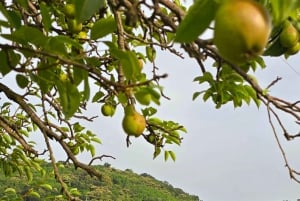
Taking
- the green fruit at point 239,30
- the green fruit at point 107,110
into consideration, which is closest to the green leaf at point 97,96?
the green fruit at point 107,110

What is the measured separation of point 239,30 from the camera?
981 mm

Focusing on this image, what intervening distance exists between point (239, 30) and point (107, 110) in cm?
199

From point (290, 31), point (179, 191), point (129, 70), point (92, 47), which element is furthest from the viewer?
point (179, 191)

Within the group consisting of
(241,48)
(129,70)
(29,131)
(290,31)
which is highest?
(29,131)

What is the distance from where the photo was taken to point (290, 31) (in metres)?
1.77

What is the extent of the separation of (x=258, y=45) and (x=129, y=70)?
626mm

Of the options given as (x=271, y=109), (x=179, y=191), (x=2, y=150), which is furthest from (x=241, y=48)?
(x=179, y=191)

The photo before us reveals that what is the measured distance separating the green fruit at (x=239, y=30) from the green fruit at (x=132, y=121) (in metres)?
0.82

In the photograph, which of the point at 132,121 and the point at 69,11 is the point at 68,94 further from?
the point at 69,11

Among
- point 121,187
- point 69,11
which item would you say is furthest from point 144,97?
point 121,187

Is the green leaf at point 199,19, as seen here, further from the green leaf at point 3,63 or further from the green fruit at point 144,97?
the green leaf at point 3,63

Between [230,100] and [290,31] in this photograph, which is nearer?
[290,31]

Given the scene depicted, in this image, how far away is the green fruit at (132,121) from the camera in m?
1.82

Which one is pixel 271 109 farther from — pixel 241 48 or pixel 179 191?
pixel 179 191
